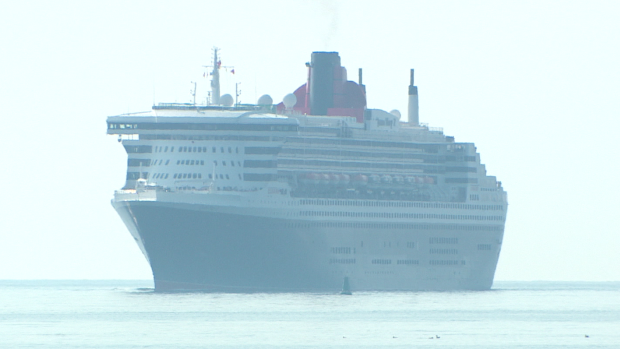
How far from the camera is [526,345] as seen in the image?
90.5m

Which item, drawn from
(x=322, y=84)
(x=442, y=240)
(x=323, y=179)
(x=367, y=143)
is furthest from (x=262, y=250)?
(x=322, y=84)

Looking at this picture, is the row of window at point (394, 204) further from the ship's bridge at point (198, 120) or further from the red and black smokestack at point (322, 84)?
the red and black smokestack at point (322, 84)

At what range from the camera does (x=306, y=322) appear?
102m

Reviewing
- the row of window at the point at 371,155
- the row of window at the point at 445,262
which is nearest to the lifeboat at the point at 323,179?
the row of window at the point at 371,155

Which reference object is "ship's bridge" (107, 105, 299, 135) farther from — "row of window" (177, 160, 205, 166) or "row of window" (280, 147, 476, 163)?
"row of window" (280, 147, 476, 163)

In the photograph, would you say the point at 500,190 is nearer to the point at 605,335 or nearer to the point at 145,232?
the point at 145,232

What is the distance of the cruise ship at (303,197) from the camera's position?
121375 mm

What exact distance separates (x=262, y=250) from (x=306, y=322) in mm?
20435

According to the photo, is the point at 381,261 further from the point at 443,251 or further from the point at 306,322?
the point at 306,322

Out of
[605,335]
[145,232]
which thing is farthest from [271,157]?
[605,335]

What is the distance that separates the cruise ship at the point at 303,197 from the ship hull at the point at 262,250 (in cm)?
9

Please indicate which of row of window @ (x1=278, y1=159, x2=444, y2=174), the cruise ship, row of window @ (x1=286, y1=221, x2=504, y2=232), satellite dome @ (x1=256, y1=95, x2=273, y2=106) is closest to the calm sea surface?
the cruise ship

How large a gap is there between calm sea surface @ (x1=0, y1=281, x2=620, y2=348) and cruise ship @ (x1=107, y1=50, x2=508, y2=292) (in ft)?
7.46

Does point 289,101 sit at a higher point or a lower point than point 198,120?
higher
